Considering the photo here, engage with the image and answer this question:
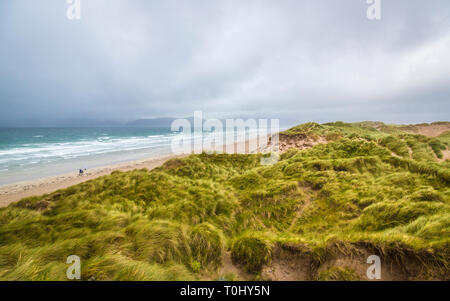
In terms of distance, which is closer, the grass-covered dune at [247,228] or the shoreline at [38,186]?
the grass-covered dune at [247,228]

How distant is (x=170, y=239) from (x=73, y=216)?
304 centimetres

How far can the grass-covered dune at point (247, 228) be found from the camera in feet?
8.41

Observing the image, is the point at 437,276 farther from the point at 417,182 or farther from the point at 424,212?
the point at 417,182

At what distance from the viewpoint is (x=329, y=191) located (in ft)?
18.1

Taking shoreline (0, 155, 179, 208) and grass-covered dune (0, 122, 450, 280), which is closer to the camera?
grass-covered dune (0, 122, 450, 280)

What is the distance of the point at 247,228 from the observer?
14.8ft

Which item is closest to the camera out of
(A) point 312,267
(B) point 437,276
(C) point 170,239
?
(B) point 437,276

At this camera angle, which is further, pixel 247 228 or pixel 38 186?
pixel 38 186

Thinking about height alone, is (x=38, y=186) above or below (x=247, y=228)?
below

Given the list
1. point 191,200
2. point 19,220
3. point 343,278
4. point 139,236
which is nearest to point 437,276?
point 343,278

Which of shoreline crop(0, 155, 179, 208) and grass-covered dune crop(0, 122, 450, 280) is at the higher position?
grass-covered dune crop(0, 122, 450, 280)

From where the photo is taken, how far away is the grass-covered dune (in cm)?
256

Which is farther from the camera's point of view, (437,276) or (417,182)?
(417,182)

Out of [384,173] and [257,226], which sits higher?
[384,173]
